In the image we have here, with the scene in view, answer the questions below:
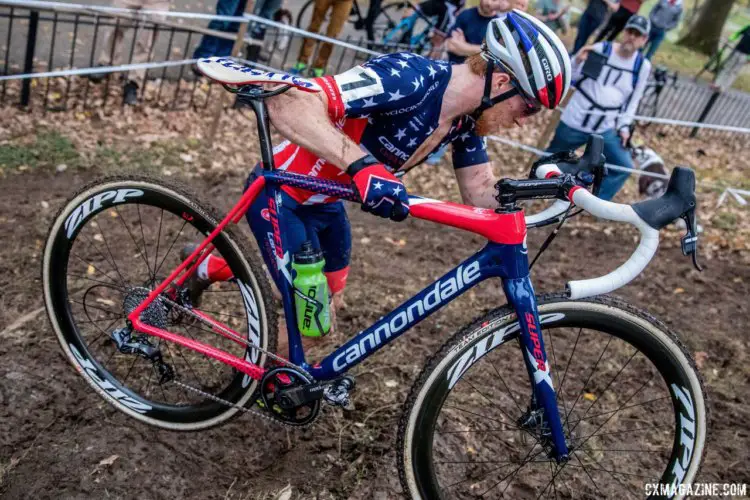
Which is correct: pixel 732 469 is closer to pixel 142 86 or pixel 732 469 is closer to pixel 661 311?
pixel 661 311

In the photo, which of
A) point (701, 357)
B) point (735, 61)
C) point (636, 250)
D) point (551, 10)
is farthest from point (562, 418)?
point (735, 61)

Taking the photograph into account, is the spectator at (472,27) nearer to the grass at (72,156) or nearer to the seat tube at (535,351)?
the grass at (72,156)

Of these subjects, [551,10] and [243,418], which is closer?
[243,418]

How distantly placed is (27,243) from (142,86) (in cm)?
346

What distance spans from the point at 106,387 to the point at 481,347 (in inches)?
75.4

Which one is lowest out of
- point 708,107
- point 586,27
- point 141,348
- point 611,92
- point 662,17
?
point 141,348

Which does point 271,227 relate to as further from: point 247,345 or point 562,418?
point 562,418

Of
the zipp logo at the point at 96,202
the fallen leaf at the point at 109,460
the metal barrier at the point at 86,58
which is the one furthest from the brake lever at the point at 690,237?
the metal barrier at the point at 86,58

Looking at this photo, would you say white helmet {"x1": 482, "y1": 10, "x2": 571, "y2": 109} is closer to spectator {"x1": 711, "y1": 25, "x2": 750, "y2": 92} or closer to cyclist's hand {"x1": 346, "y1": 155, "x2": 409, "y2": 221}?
cyclist's hand {"x1": 346, "y1": 155, "x2": 409, "y2": 221}

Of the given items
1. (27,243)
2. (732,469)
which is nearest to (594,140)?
(732,469)

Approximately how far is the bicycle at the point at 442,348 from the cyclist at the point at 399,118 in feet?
0.35

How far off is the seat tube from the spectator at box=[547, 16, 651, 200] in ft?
16.2

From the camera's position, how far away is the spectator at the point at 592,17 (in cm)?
1072

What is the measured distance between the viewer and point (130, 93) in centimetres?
707
